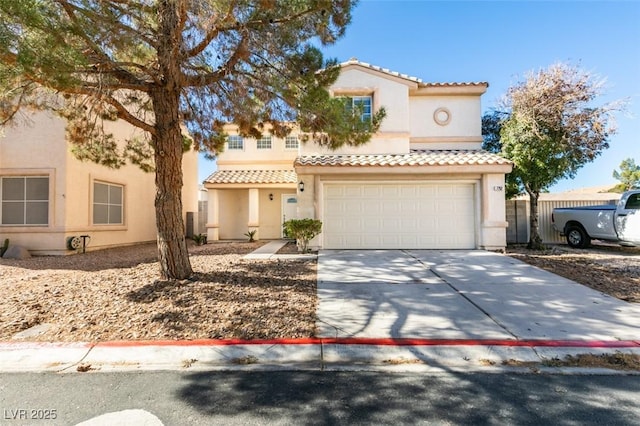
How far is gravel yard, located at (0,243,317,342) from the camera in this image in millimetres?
4527

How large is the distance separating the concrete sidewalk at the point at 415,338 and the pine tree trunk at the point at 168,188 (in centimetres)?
226

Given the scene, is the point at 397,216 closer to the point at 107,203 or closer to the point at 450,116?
the point at 450,116

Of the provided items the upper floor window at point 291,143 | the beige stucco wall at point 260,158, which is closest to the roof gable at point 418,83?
A: the upper floor window at point 291,143

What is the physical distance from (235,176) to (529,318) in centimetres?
1340

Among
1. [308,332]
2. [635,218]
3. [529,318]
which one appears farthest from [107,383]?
[635,218]

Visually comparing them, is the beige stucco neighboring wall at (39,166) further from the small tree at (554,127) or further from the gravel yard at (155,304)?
the small tree at (554,127)

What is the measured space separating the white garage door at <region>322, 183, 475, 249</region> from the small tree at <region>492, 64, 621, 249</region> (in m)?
2.20

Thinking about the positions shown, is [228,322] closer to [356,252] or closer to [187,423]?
[187,423]

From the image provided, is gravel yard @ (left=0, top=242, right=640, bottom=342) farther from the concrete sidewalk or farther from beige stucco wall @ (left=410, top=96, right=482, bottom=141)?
beige stucco wall @ (left=410, top=96, right=482, bottom=141)

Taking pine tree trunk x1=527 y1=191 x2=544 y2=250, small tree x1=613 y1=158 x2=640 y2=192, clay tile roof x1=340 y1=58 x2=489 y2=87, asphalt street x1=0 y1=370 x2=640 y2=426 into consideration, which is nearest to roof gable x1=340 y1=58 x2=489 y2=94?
clay tile roof x1=340 y1=58 x2=489 y2=87

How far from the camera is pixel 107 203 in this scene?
42.8 feet

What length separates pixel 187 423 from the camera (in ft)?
9.29

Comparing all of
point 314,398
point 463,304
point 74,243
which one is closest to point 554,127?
point 463,304

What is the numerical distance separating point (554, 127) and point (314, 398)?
39.0 feet
